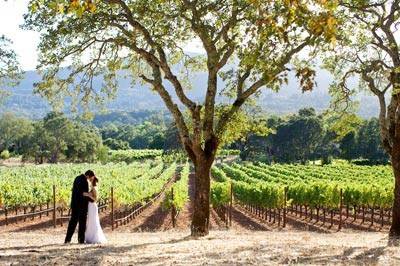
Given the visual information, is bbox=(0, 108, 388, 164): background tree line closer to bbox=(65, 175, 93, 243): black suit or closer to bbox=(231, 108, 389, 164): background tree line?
bbox=(231, 108, 389, 164): background tree line

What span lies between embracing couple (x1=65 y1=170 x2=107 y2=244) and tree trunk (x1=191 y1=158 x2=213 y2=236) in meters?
2.61

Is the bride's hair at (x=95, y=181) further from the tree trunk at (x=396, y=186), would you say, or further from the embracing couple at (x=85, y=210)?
the tree trunk at (x=396, y=186)

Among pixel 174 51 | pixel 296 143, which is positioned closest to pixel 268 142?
pixel 296 143

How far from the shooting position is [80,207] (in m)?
12.2

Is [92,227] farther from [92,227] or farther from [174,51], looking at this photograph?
[174,51]

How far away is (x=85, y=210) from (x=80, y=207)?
17cm

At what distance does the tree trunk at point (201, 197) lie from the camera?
13.8 m

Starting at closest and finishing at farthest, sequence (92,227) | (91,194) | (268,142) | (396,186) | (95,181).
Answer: (95,181)
(91,194)
(92,227)
(396,186)
(268,142)

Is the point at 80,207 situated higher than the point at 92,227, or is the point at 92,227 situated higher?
the point at 80,207

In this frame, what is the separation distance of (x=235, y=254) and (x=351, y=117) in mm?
8613

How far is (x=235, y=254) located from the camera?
367 inches

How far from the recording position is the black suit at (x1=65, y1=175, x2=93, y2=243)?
12.0 metres

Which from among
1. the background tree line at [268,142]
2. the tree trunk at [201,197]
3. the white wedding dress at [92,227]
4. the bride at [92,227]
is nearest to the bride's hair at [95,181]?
the bride at [92,227]

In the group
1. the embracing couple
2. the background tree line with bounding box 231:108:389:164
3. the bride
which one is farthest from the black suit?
the background tree line with bounding box 231:108:389:164
